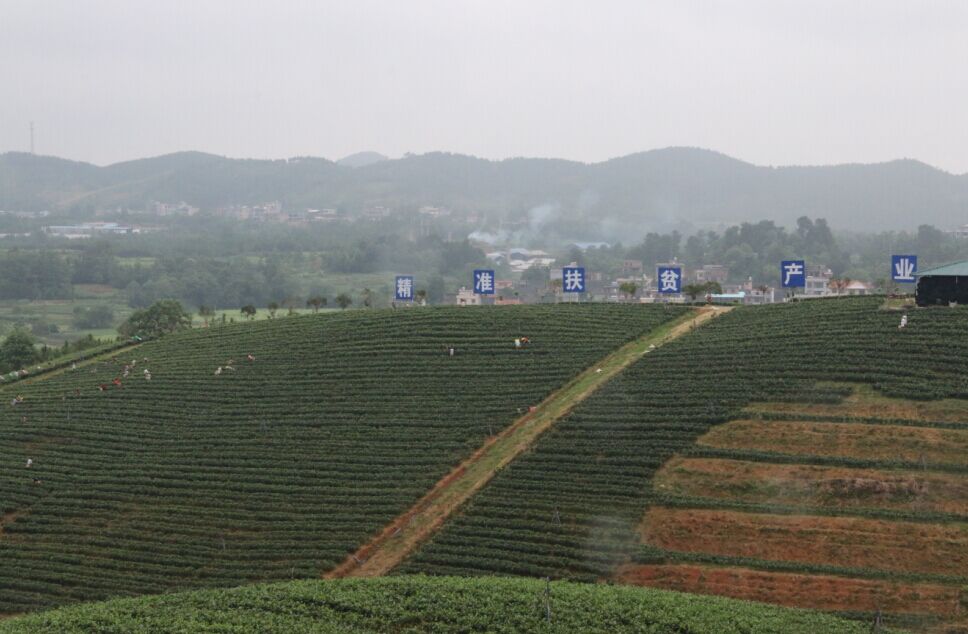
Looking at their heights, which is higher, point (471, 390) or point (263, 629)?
point (471, 390)

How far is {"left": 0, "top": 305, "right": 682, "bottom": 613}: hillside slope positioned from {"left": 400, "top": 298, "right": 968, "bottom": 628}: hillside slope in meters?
3.82

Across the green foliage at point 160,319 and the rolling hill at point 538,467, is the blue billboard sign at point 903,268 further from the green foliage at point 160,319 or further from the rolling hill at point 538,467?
the green foliage at point 160,319

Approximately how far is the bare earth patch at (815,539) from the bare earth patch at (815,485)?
990 millimetres

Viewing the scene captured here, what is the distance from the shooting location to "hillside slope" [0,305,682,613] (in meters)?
36.7

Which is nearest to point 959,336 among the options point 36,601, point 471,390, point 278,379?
point 471,390

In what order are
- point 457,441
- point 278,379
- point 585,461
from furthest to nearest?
point 278,379 < point 457,441 < point 585,461

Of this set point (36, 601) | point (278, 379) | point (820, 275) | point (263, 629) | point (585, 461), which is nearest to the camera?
point (263, 629)

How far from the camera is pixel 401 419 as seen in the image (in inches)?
1770

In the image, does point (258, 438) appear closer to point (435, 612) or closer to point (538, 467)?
point (538, 467)

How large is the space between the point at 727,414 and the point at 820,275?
256 feet

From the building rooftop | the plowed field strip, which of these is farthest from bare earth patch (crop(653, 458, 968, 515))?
the building rooftop

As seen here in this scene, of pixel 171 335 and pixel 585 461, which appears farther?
pixel 171 335

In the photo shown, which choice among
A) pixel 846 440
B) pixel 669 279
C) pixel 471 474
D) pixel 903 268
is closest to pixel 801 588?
pixel 846 440

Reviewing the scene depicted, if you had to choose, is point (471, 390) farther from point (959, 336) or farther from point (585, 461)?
point (959, 336)
